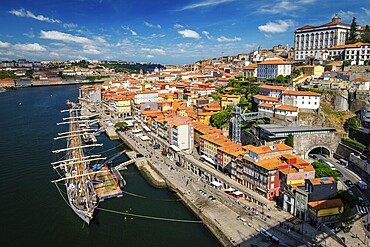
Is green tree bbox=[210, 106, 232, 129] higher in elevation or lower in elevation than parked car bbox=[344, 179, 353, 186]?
higher

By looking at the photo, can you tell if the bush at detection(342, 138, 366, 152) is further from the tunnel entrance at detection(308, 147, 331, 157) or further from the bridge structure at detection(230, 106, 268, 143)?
the bridge structure at detection(230, 106, 268, 143)

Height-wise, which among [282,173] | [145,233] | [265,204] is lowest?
[145,233]

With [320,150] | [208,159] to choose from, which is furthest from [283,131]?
[208,159]

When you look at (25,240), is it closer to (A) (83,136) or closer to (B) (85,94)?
(A) (83,136)

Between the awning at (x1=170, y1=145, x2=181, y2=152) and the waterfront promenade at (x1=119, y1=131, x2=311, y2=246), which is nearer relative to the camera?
the waterfront promenade at (x1=119, y1=131, x2=311, y2=246)

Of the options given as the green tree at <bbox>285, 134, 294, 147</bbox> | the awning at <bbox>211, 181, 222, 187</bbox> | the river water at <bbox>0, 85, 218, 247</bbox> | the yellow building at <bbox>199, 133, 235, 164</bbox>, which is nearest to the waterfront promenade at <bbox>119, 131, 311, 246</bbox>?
the awning at <bbox>211, 181, 222, 187</bbox>

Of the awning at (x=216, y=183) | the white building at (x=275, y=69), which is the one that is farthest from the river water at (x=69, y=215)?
the white building at (x=275, y=69)

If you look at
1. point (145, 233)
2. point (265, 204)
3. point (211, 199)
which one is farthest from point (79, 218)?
point (265, 204)
